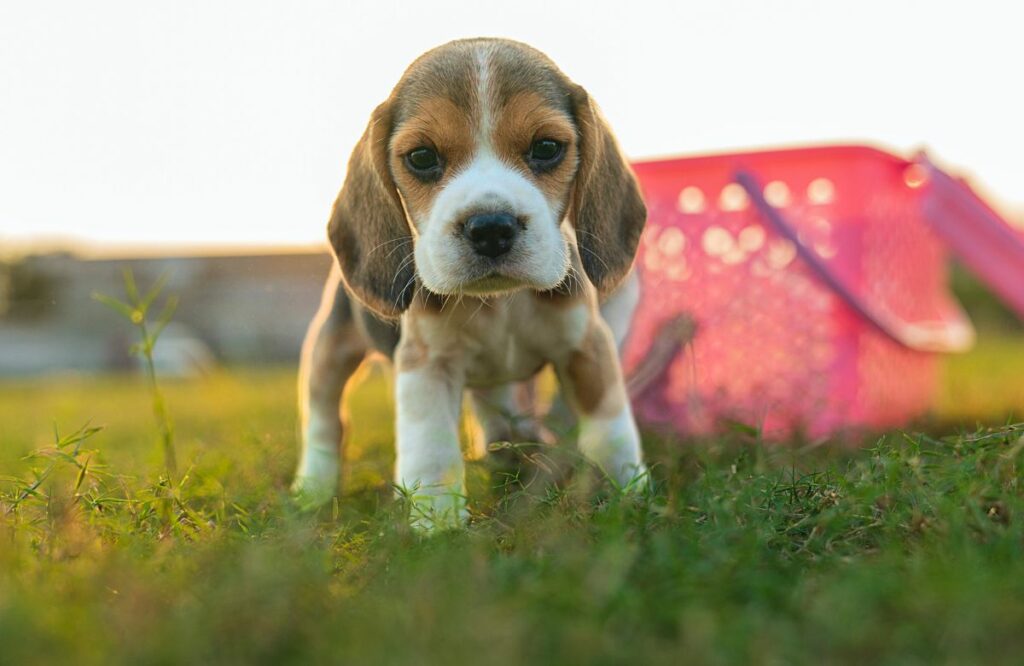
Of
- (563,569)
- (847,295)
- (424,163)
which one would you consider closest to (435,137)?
(424,163)

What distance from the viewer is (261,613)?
1.32 m

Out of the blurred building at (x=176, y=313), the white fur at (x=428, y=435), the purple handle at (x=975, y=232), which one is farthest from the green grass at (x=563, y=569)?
the purple handle at (x=975, y=232)

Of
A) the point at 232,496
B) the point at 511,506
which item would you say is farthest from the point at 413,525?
the point at 232,496

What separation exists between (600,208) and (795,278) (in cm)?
178

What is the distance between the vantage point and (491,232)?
2.29 metres

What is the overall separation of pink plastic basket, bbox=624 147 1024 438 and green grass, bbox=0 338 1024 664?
60.1 inches

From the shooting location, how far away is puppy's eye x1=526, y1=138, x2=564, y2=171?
99.2 inches

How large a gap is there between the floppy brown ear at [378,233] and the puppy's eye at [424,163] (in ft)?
0.44

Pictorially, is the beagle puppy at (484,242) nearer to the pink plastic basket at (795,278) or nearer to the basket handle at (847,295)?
the pink plastic basket at (795,278)

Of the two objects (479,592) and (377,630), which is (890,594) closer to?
(479,592)

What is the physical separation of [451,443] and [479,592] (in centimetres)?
117

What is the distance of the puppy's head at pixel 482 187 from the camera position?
92.1 inches

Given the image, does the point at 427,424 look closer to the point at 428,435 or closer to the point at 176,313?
the point at 428,435

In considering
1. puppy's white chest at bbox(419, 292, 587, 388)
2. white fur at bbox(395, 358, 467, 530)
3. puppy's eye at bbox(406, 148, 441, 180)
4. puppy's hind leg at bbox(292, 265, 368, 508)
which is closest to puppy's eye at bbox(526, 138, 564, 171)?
puppy's eye at bbox(406, 148, 441, 180)
